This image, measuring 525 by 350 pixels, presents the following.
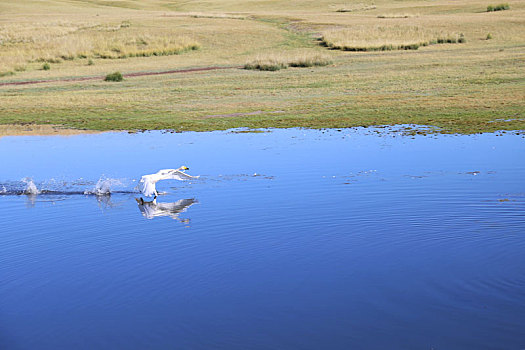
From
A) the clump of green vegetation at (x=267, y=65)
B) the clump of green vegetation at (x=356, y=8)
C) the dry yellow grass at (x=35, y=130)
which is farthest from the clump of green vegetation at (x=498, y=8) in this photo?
the dry yellow grass at (x=35, y=130)

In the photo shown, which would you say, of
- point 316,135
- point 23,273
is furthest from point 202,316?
point 316,135

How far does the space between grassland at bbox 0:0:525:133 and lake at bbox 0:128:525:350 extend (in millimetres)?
6227

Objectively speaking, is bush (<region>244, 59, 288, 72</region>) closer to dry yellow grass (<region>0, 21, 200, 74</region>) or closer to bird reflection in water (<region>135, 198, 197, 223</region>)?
dry yellow grass (<region>0, 21, 200, 74</region>)

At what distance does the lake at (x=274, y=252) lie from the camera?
744cm

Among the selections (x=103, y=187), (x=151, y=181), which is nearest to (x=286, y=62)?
(x=103, y=187)

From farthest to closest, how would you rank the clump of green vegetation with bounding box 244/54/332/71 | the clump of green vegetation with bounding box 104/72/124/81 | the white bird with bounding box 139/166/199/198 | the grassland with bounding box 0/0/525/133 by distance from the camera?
the clump of green vegetation with bounding box 244/54/332/71, the clump of green vegetation with bounding box 104/72/124/81, the grassland with bounding box 0/0/525/133, the white bird with bounding box 139/166/199/198

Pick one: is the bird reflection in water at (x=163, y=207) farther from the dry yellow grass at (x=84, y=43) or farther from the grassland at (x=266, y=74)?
the dry yellow grass at (x=84, y=43)

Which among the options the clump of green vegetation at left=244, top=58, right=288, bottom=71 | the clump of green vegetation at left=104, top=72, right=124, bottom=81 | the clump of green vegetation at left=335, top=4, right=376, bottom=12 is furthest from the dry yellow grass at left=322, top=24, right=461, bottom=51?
the clump of green vegetation at left=335, top=4, right=376, bottom=12

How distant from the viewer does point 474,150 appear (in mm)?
16312

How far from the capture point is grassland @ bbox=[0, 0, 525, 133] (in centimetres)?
2312

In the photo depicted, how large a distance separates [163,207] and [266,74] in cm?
2372

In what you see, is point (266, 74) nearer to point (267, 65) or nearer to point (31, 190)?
point (267, 65)

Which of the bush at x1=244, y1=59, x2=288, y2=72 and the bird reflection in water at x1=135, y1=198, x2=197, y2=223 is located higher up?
the bush at x1=244, y1=59, x2=288, y2=72

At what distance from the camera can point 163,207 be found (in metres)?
12.8
